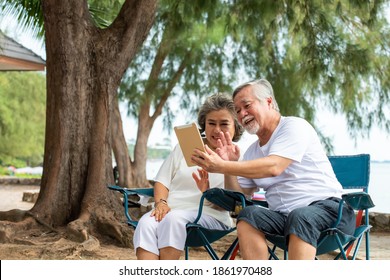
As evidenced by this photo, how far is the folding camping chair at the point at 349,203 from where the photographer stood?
249 centimetres

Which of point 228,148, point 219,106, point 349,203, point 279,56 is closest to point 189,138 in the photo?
point 228,148

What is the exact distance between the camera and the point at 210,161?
2326mm

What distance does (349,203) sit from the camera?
2541 millimetres

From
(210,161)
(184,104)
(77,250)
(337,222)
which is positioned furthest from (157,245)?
(184,104)

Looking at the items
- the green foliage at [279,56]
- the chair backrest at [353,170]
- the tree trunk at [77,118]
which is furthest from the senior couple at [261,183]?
the green foliage at [279,56]

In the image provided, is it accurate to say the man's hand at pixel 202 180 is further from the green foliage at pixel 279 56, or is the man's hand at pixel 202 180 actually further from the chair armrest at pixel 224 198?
the green foliage at pixel 279 56

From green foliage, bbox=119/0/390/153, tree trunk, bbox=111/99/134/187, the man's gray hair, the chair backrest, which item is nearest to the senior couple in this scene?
the man's gray hair

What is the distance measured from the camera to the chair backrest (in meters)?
3.29

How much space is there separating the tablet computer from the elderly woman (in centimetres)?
17

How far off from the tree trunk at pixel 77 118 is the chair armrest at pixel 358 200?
8.59ft

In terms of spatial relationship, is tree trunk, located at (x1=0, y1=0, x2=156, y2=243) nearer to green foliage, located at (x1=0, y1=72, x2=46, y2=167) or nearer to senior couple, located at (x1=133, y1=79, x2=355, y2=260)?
senior couple, located at (x1=133, y1=79, x2=355, y2=260)

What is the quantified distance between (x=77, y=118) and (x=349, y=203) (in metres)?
2.98

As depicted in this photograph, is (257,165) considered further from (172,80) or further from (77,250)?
(172,80)

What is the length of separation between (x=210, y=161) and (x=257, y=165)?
0.54ft
